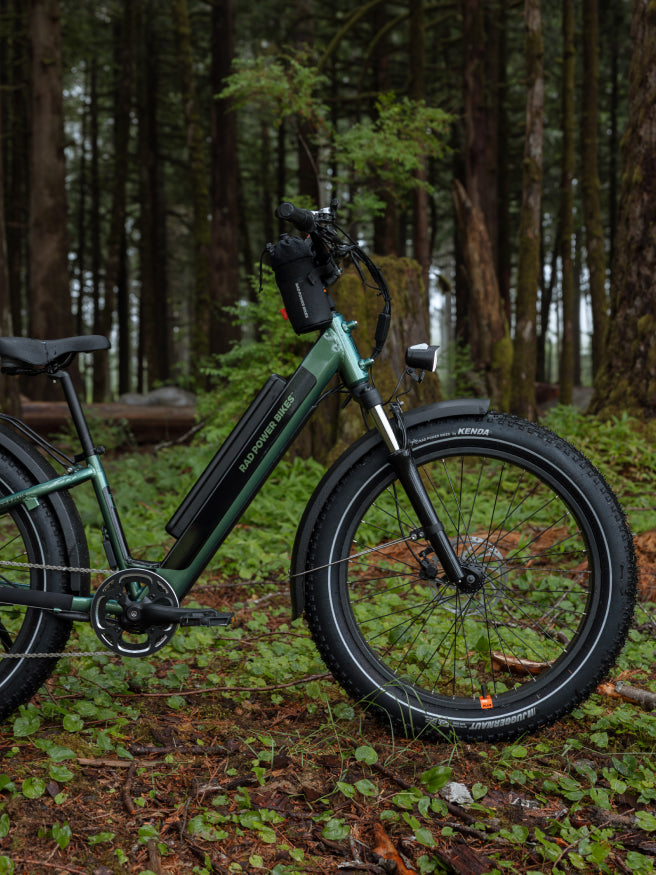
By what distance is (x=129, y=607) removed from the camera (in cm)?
257

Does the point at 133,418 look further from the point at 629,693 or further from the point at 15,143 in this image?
the point at 15,143

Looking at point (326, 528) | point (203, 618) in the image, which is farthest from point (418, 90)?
point (203, 618)

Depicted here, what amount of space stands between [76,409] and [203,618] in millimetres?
856

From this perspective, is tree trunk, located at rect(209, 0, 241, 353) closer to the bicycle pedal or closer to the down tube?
the down tube

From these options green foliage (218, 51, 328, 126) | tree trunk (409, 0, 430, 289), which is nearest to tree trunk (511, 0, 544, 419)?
green foliage (218, 51, 328, 126)

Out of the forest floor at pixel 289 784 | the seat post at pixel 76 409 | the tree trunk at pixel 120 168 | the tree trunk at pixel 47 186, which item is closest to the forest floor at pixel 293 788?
the forest floor at pixel 289 784

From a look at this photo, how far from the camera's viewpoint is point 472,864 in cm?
195

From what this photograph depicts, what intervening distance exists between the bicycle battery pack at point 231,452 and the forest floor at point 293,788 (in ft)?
2.43

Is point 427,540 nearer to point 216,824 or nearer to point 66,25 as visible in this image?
point 216,824

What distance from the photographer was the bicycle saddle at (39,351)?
2551 millimetres

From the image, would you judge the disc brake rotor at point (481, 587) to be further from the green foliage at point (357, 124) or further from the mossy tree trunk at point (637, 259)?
the green foliage at point (357, 124)

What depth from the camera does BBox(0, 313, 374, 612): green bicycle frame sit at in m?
2.62

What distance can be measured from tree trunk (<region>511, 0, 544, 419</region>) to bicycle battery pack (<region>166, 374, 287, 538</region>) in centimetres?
628

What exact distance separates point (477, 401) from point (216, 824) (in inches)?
61.3
